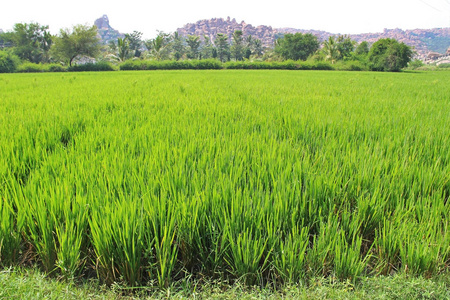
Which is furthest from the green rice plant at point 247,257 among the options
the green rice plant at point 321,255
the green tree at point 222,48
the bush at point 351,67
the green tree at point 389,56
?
the green tree at point 222,48

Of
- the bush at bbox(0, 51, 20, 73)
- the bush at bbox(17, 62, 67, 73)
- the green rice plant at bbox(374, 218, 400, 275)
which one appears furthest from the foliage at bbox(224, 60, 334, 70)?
the green rice plant at bbox(374, 218, 400, 275)

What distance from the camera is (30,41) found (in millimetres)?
45938

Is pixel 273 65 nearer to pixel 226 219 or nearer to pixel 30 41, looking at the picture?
pixel 226 219

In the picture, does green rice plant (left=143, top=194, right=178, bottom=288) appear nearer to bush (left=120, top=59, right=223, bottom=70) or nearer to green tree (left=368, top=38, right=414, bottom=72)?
bush (left=120, top=59, right=223, bottom=70)

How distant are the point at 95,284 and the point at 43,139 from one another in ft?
4.85

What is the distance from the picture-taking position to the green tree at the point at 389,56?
30547 mm

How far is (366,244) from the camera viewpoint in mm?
963

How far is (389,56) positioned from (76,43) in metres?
43.7

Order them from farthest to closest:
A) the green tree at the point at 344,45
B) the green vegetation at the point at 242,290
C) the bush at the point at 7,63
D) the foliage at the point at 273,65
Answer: the green tree at the point at 344,45 < the foliage at the point at 273,65 < the bush at the point at 7,63 < the green vegetation at the point at 242,290

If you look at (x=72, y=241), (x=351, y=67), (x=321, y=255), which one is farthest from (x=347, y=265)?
(x=351, y=67)

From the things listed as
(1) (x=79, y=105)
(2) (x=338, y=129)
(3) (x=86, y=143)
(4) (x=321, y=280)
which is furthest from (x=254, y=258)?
(1) (x=79, y=105)

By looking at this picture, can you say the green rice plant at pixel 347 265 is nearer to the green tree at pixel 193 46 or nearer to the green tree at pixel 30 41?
the green tree at pixel 30 41

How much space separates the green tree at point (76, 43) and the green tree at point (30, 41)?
13.5 metres

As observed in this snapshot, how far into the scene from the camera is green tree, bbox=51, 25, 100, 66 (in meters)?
35.5
